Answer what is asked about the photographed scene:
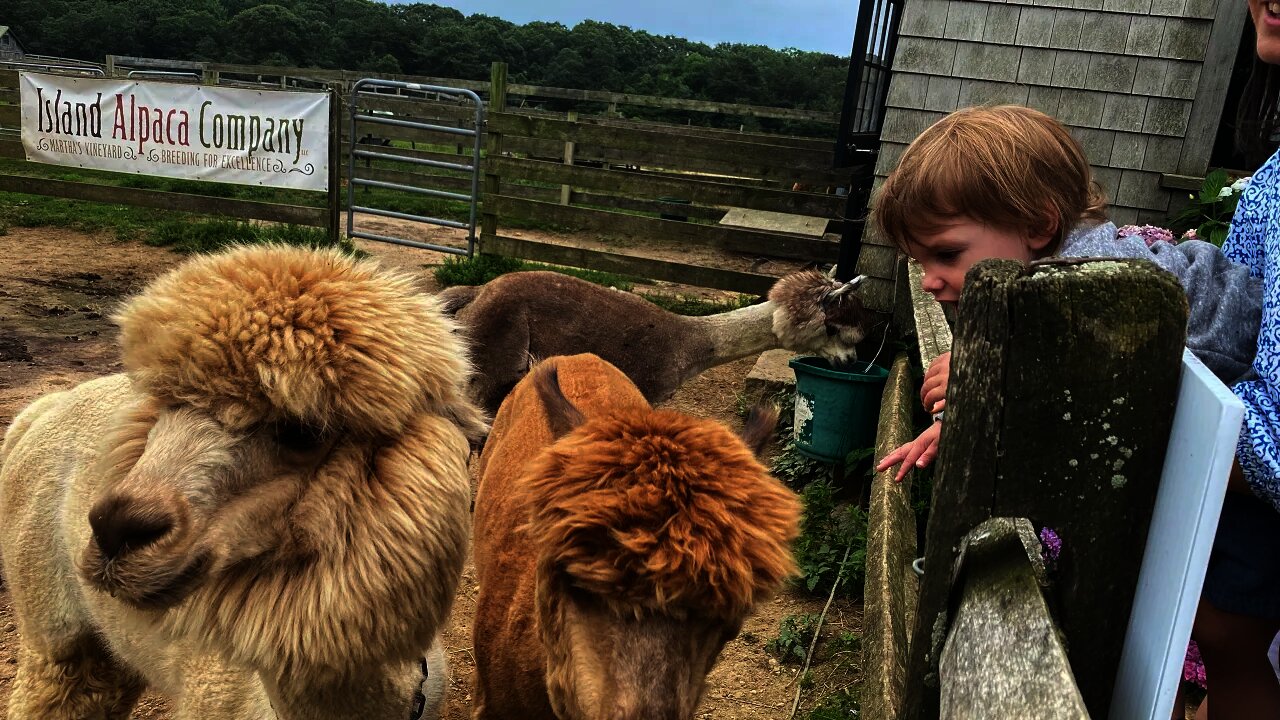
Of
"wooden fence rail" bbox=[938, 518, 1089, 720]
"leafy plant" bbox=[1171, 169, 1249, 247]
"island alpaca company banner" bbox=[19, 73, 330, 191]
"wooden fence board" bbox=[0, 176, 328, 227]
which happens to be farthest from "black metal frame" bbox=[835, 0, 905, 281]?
"wooden fence board" bbox=[0, 176, 328, 227]

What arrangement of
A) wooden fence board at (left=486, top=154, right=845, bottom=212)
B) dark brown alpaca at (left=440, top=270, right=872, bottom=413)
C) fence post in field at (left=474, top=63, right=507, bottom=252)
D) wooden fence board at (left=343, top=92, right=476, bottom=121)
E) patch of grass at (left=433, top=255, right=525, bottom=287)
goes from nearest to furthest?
dark brown alpaca at (left=440, top=270, right=872, bottom=413)
wooden fence board at (left=486, top=154, right=845, bottom=212)
patch of grass at (left=433, top=255, right=525, bottom=287)
fence post in field at (left=474, top=63, right=507, bottom=252)
wooden fence board at (left=343, top=92, right=476, bottom=121)

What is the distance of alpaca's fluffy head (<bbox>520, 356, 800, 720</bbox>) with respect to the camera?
168 cm

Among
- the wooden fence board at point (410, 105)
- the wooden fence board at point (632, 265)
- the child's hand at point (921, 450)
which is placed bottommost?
the wooden fence board at point (632, 265)

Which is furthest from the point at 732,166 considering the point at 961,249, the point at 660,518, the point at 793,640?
the point at 660,518

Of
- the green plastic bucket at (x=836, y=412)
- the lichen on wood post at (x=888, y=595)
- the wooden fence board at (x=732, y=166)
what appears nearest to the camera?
the lichen on wood post at (x=888, y=595)

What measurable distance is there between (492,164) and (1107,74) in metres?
6.69

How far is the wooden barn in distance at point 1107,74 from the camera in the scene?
19.7 feet

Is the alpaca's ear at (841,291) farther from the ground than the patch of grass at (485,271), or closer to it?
farther from the ground

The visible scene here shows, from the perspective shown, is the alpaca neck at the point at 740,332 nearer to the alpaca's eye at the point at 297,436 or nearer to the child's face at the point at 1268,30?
Result: the alpaca's eye at the point at 297,436

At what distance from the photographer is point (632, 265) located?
9.55m

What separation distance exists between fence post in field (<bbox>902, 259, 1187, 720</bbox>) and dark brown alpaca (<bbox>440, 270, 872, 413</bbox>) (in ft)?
16.8

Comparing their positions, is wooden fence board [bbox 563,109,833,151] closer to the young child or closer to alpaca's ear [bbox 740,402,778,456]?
the young child

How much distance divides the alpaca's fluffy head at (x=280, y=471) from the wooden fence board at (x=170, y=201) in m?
9.48

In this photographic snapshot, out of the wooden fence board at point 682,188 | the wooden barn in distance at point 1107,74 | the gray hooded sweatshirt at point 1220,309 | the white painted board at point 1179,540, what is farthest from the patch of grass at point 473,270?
the white painted board at point 1179,540
